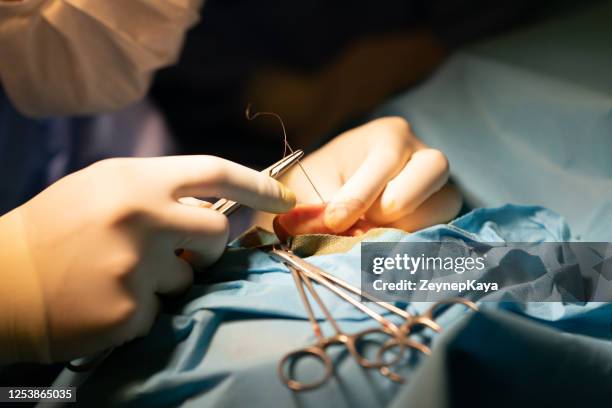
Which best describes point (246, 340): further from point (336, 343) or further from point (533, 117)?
point (533, 117)

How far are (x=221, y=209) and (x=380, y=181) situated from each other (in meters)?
0.30

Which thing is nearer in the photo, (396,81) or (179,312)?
(179,312)

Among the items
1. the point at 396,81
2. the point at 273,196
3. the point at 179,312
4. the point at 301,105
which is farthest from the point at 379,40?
the point at 179,312

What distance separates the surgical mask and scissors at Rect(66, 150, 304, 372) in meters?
0.46

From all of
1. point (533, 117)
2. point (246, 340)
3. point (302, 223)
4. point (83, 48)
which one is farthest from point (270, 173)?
point (533, 117)

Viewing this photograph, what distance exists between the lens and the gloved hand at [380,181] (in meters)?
0.98

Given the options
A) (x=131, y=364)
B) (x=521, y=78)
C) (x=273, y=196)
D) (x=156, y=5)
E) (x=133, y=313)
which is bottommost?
(x=131, y=364)

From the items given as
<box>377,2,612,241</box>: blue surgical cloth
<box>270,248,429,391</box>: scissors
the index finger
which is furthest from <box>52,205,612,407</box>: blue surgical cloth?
<box>377,2,612,241</box>: blue surgical cloth

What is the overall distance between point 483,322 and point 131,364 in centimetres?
49

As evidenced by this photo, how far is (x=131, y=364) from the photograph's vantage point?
797mm

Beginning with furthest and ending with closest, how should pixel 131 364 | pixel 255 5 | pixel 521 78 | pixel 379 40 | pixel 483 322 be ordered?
pixel 379 40 → pixel 255 5 → pixel 521 78 → pixel 131 364 → pixel 483 322

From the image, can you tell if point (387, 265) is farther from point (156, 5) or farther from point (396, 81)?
A: point (396, 81)

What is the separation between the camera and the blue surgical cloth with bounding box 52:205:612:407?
2.33ft

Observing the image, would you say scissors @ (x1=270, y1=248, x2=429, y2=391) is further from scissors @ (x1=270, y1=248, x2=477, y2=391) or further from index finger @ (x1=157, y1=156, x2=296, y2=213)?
index finger @ (x1=157, y1=156, x2=296, y2=213)
